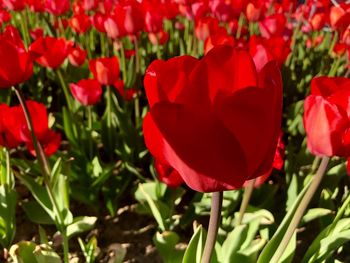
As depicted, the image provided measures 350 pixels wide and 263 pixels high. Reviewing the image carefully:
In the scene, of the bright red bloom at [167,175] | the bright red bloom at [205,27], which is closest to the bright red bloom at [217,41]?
the bright red bloom at [205,27]

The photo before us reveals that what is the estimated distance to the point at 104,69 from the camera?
1354mm

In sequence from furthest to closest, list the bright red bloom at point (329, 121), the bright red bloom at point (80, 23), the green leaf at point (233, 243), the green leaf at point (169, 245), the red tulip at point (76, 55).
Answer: the bright red bloom at point (80, 23), the red tulip at point (76, 55), the green leaf at point (169, 245), the green leaf at point (233, 243), the bright red bloom at point (329, 121)

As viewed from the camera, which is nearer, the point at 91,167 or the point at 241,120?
the point at 241,120

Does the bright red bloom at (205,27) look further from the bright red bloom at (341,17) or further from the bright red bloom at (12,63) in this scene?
the bright red bloom at (12,63)

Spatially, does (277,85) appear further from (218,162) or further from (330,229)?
(330,229)

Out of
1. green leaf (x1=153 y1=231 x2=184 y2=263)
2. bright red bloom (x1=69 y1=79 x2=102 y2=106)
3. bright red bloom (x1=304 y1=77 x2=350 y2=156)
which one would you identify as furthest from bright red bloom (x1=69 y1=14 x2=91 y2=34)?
bright red bloom (x1=304 y1=77 x2=350 y2=156)

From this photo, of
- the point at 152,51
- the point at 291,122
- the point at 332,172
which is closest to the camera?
the point at 332,172

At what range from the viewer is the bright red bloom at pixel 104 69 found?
135 cm

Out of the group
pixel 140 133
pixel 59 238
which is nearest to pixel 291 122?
pixel 140 133

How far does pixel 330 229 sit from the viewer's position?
978 millimetres

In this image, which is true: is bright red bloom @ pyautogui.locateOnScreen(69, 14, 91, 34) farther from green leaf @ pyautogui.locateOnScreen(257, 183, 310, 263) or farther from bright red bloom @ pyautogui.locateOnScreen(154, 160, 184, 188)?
green leaf @ pyautogui.locateOnScreen(257, 183, 310, 263)

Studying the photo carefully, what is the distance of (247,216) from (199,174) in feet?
2.24

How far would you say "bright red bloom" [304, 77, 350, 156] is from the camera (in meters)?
0.64

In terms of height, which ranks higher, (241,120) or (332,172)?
(241,120)
